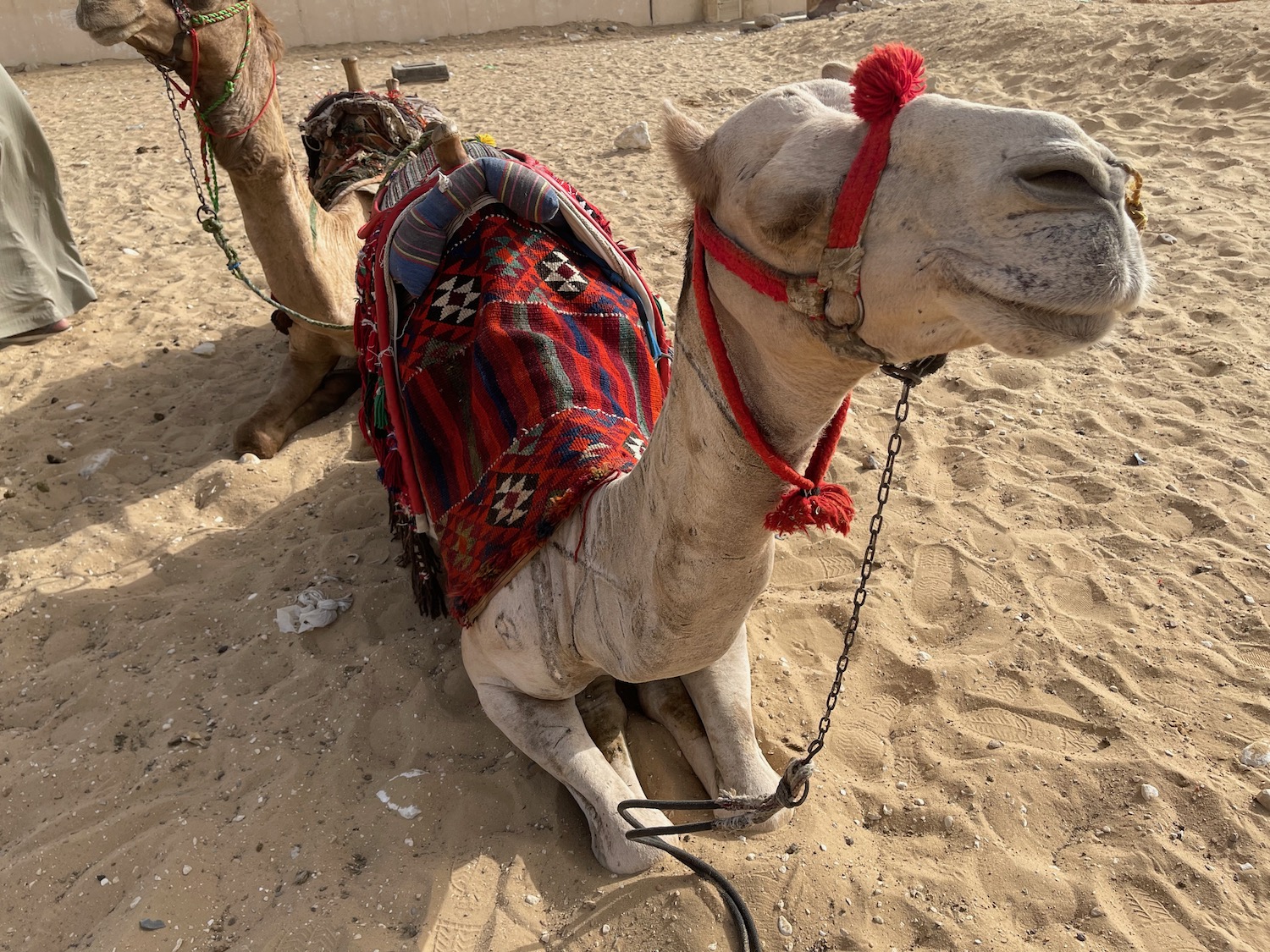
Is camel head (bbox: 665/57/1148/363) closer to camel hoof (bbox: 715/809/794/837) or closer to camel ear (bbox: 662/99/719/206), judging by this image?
camel ear (bbox: 662/99/719/206)

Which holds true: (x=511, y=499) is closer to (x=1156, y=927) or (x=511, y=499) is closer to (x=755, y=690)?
(x=755, y=690)

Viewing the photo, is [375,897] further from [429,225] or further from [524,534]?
[429,225]

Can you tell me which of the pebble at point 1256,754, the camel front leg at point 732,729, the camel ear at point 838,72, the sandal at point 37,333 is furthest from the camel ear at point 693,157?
the sandal at point 37,333

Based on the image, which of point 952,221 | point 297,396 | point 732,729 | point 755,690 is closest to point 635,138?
point 297,396

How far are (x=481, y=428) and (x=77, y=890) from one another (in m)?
1.58

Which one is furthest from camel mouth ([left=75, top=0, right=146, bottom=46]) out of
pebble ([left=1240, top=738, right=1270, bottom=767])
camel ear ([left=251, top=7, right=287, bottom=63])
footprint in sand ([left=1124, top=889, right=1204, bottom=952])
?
pebble ([left=1240, top=738, right=1270, bottom=767])

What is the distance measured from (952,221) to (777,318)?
0.32m

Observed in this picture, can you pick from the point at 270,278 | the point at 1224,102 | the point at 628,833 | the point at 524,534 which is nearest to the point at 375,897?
the point at 628,833

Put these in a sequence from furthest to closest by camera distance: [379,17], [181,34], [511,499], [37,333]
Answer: [379,17]
[37,333]
[181,34]
[511,499]

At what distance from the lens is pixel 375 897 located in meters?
→ 2.26

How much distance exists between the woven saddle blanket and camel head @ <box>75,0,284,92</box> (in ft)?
2.77

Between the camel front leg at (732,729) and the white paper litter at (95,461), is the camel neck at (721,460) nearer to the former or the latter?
the camel front leg at (732,729)

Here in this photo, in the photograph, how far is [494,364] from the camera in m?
2.59

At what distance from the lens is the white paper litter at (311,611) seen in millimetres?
3170
